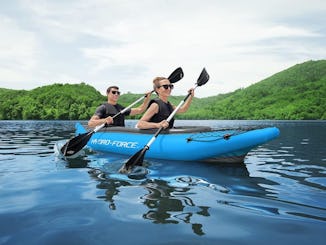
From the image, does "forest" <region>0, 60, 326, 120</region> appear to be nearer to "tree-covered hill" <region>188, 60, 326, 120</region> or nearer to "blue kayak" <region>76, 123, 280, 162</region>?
"tree-covered hill" <region>188, 60, 326, 120</region>

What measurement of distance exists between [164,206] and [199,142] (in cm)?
339

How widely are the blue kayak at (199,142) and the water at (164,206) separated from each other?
0.59 metres

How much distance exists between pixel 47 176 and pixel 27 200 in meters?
1.85

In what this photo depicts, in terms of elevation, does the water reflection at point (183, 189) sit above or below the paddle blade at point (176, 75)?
below

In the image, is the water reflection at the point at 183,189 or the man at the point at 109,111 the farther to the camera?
the man at the point at 109,111

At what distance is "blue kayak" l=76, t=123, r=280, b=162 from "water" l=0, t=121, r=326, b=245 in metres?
0.59

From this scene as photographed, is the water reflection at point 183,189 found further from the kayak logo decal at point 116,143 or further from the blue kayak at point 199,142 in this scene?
the kayak logo decal at point 116,143

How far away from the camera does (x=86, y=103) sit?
141m

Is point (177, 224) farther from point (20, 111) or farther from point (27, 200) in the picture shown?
point (20, 111)

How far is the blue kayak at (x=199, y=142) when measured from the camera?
6.89m

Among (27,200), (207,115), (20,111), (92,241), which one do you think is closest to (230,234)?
(92,241)

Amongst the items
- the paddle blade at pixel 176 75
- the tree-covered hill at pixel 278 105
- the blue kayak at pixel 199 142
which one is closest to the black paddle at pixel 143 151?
the blue kayak at pixel 199 142

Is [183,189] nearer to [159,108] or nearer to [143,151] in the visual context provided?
[143,151]

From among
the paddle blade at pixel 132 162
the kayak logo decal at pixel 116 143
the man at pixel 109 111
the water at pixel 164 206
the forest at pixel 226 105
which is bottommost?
the water at pixel 164 206
